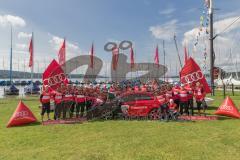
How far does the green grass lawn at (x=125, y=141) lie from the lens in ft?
25.1

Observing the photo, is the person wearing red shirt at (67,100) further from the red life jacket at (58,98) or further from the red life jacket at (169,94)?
the red life jacket at (169,94)

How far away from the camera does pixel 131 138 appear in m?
9.59

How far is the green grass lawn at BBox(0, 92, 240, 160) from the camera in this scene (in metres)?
7.66

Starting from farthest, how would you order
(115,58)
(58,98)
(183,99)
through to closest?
(115,58) → (183,99) → (58,98)

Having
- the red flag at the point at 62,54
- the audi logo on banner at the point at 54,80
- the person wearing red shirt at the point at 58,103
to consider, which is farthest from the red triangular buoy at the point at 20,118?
the red flag at the point at 62,54

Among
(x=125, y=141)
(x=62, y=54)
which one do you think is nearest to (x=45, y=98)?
(x=125, y=141)

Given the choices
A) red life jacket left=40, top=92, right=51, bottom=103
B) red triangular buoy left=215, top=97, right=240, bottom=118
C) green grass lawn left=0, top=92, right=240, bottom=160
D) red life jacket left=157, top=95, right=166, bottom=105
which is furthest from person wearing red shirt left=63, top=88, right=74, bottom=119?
red triangular buoy left=215, top=97, right=240, bottom=118

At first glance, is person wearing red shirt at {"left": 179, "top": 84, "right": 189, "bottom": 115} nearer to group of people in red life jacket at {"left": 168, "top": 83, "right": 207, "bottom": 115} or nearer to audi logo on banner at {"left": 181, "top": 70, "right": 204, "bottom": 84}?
group of people in red life jacket at {"left": 168, "top": 83, "right": 207, "bottom": 115}

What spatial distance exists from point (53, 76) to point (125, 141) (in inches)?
388

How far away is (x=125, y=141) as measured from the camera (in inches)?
362

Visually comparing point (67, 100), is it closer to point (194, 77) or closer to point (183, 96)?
point (183, 96)

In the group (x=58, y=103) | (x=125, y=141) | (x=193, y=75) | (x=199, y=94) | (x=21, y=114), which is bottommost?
(x=125, y=141)

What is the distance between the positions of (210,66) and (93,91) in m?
19.1

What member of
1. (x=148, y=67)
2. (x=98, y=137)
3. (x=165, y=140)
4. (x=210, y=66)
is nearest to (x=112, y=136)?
(x=98, y=137)
